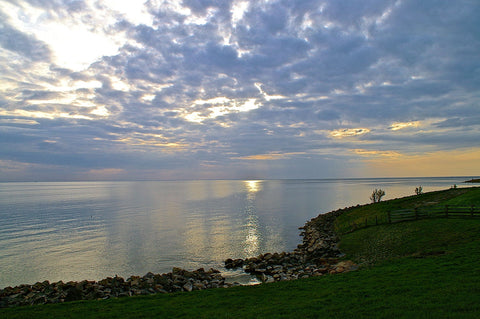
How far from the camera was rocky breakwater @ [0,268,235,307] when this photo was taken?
1888 centimetres

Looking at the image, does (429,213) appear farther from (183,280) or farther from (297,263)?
(183,280)

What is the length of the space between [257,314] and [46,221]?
6764 cm

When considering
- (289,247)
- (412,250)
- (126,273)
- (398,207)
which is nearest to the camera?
(412,250)

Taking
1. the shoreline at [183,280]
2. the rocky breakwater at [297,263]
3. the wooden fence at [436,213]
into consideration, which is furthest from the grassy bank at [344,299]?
the wooden fence at [436,213]

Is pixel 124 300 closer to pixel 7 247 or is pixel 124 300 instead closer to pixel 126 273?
pixel 126 273

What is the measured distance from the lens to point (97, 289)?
2034 centimetres

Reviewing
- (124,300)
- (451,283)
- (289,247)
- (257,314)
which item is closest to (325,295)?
(257,314)

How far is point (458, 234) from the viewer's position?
24.6m

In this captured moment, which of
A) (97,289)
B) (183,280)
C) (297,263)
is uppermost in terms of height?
(97,289)

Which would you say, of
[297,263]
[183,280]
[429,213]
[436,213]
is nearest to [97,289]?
[183,280]

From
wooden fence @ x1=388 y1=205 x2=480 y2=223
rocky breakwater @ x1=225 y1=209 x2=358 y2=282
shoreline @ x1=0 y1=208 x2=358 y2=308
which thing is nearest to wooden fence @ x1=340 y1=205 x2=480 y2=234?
wooden fence @ x1=388 y1=205 x2=480 y2=223

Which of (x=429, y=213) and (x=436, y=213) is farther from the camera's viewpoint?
(x=429, y=213)

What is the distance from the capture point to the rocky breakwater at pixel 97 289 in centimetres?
1888

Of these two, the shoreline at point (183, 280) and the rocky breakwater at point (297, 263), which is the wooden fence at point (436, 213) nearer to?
the rocky breakwater at point (297, 263)
